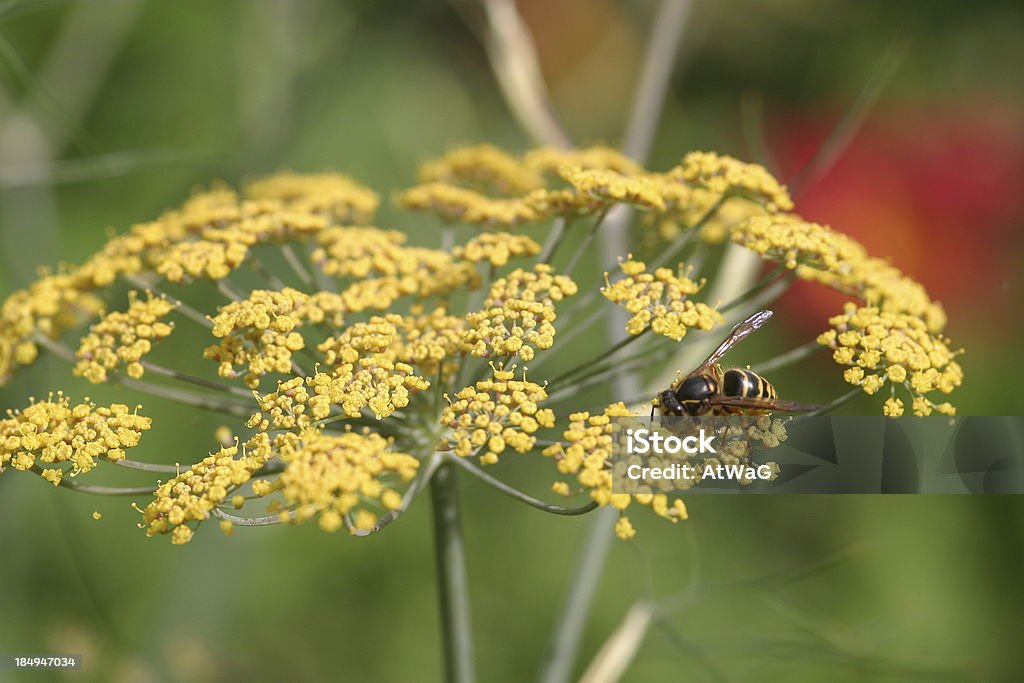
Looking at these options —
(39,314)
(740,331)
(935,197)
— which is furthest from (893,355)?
(935,197)

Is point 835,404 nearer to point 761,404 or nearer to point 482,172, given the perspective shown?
point 761,404

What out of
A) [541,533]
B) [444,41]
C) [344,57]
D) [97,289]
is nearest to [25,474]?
[97,289]

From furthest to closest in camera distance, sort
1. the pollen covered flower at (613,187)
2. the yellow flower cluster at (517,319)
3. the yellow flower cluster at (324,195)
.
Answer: the yellow flower cluster at (324,195) → the pollen covered flower at (613,187) → the yellow flower cluster at (517,319)

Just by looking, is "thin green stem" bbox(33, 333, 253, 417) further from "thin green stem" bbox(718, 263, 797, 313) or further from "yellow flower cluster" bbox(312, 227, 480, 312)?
"thin green stem" bbox(718, 263, 797, 313)

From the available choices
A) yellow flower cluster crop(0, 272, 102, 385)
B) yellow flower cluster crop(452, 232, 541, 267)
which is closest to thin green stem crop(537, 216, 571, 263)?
yellow flower cluster crop(452, 232, 541, 267)

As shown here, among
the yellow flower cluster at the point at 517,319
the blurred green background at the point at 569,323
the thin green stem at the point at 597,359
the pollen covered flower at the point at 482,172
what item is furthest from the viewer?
the blurred green background at the point at 569,323

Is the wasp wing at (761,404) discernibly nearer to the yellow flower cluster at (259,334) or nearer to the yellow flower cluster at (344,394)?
the yellow flower cluster at (344,394)

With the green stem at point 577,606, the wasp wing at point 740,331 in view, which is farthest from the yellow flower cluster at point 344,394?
the green stem at point 577,606
